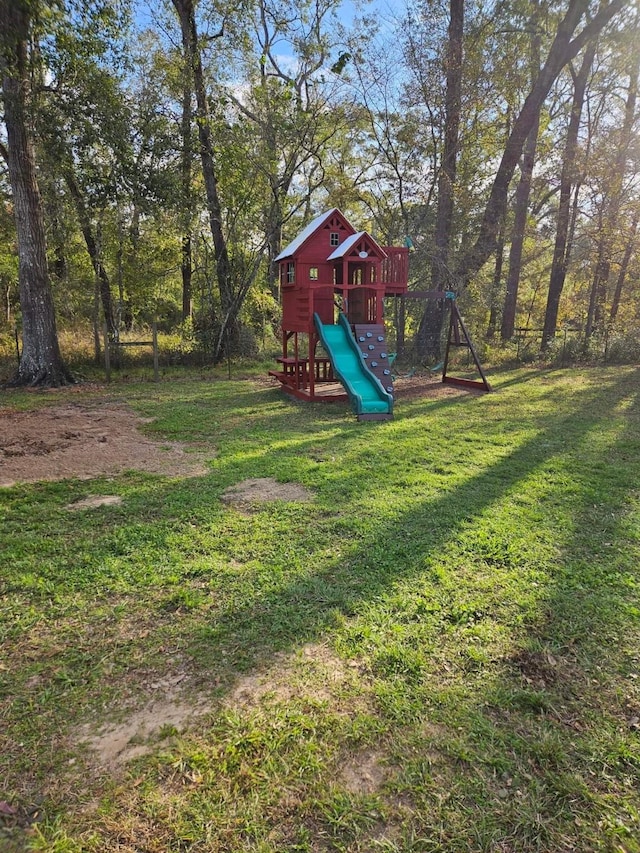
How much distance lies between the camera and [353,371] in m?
8.51

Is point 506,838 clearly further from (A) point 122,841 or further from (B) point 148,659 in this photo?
(B) point 148,659

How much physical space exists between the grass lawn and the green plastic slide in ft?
10.2

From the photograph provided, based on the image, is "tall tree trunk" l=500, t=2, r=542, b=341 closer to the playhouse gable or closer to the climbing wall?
the playhouse gable

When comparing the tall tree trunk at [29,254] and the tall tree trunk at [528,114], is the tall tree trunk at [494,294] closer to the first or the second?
the tall tree trunk at [528,114]

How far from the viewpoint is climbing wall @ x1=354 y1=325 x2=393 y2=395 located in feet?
27.9

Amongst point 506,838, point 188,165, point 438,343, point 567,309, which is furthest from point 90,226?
point 567,309

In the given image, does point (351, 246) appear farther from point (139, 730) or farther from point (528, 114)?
point (528, 114)

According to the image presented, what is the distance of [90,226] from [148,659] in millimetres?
13163

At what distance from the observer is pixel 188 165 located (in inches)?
473

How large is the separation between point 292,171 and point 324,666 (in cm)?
1515

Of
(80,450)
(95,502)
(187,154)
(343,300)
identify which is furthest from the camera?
(187,154)

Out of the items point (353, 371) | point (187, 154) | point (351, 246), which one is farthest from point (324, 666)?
point (187, 154)

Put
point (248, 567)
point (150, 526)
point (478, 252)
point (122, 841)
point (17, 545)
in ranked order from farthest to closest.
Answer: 1. point (478, 252)
2. point (150, 526)
3. point (17, 545)
4. point (248, 567)
5. point (122, 841)

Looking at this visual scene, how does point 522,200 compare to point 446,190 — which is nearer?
point 446,190
